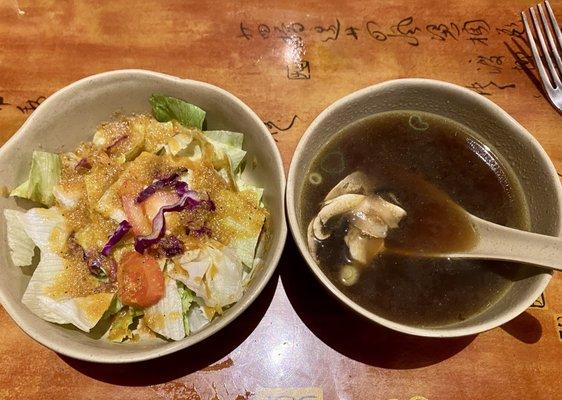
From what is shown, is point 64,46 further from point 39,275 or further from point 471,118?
point 471,118

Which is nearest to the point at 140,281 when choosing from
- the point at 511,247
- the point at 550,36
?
the point at 511,247

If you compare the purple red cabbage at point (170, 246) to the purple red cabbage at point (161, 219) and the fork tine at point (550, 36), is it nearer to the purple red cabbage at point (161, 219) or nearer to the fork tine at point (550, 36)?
the purple red cabbage at point (161, 219)

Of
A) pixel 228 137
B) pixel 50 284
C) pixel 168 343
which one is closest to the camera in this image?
pixel 168 343

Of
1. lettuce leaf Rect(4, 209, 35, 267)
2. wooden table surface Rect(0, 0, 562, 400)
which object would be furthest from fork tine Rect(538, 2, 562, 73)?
lettuce leaf Rect(4, 209, 35, 267)

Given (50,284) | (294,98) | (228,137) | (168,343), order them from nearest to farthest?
(168,343), (50,284), (228,137), (294,98)

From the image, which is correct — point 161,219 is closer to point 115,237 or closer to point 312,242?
point 115,237

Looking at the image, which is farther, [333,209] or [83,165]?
[83,165]
